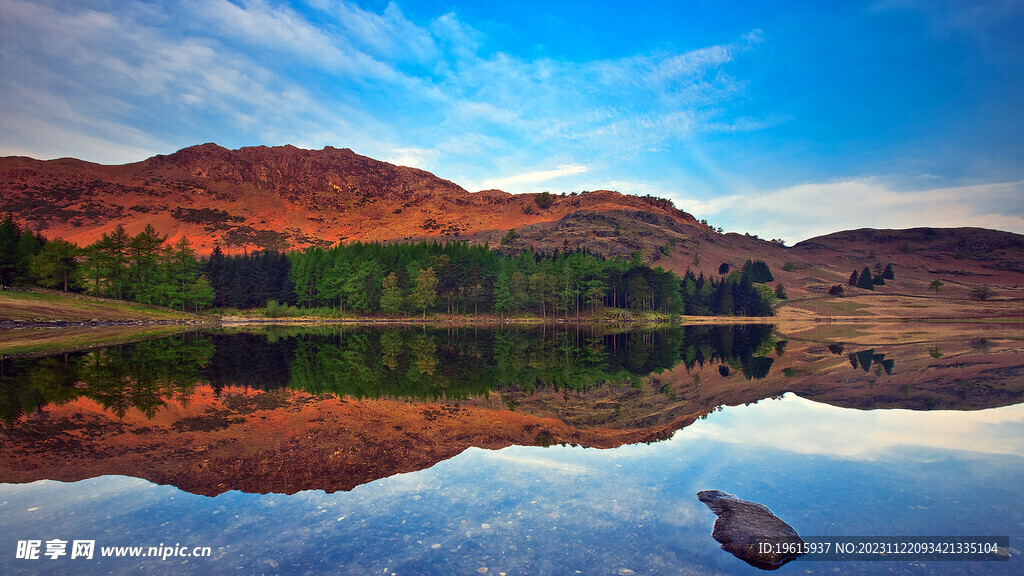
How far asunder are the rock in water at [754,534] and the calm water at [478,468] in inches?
13.0

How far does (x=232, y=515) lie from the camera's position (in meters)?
10.1

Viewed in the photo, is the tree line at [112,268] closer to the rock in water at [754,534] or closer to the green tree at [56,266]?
the green tree at [56,266]

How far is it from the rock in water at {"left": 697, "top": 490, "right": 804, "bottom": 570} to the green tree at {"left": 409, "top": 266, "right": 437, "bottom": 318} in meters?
94.5

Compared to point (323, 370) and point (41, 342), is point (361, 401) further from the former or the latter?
point (41, 342)

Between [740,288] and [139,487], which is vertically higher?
[740,288]

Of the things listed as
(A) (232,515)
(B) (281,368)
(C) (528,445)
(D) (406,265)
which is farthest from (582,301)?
(A) (232,515)

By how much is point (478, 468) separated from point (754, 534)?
24.6 ft

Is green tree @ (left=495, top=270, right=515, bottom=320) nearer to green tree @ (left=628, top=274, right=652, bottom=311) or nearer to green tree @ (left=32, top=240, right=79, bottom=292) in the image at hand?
green tree @ (left=628, top=274, right=652, bottom=311)

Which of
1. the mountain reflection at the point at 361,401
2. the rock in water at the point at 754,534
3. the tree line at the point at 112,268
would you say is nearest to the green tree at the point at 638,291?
the mountain reflection at the point at 361,401

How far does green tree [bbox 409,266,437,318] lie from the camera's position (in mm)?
102438

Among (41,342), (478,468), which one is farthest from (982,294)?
(41,342)

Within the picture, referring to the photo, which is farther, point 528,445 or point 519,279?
point 519,279

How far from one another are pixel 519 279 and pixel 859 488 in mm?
98586

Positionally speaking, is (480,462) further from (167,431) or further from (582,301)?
Result: (582,301)
